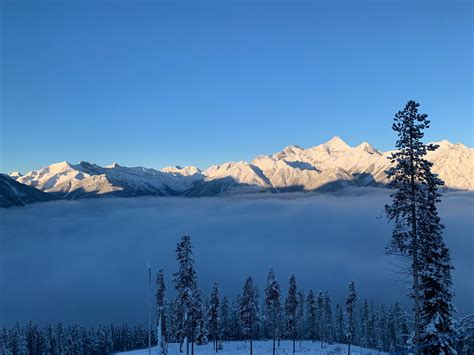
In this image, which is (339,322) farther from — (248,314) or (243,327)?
(248,314)

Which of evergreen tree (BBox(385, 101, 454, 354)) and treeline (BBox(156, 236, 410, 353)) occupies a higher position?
evergreen tree (BBox(385, 101, 454, 354))

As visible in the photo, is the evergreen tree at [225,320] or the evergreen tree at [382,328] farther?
the evergreen tree at [225,320]

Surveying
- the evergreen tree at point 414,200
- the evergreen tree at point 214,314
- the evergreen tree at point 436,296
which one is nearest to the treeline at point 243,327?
the evergreen tree at point 214,314

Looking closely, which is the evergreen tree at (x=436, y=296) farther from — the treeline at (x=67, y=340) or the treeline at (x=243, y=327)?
the treeline at (x=67, y=340)

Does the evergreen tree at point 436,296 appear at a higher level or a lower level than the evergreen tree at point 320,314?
higher

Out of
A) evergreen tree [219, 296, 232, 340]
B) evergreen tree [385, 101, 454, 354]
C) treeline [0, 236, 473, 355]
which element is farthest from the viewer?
evergreen tree [219, 296, 232, 340]

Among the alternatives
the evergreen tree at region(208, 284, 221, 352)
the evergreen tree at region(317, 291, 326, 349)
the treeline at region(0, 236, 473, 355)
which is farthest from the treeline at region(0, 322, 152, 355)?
the evergreen tree at region(208, 284, 221, 352)

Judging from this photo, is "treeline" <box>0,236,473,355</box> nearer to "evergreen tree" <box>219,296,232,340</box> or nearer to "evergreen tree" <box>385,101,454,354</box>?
"evergreen tree" <box>219,296,232,340</box>

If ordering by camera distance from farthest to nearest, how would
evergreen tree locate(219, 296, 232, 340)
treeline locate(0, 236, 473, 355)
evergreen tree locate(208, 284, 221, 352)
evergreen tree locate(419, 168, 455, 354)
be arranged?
1. evergreen tree locate(219, 296, 232, 340)
2. evergreen tree locate(208, 284, 221, 352)
3. treeline locate(0, 236, 473, 355)
4. evergreen tree locate(419, 168, 455, 354)

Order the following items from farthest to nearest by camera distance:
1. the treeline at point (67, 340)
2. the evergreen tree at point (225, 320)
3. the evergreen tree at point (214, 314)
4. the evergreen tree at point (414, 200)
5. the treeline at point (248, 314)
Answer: the evergreen tree at point (225, 320) < the treeline at point (67, 340) < the evergreen tree at point (214, 314) < the treeline at point (248, 314) < the evergreen tree at point (414, 200)

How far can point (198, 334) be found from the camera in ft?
285

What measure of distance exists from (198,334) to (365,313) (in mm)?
64097

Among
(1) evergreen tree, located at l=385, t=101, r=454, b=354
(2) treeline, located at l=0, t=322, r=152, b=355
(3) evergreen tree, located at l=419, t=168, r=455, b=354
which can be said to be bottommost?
(2) treeline, located at l=0, t=322, r=152, b=355

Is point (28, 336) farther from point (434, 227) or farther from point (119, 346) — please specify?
point (434, 227)
